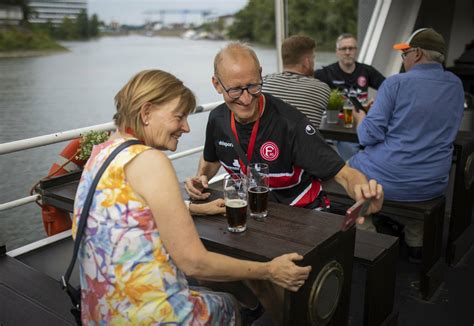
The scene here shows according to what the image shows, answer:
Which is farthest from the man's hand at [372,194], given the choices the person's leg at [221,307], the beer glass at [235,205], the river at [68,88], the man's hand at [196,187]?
the river at [68,88]

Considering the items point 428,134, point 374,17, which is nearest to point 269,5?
point 374,17

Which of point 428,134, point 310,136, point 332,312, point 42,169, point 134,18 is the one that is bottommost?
point 42,169

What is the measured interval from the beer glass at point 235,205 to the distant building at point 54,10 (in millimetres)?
2727

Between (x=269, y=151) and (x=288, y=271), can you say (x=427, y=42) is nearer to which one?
(x=269, y=151)

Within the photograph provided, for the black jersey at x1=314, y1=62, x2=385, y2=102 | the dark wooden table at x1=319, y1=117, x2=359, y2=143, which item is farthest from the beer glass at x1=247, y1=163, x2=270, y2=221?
the black jersey at x1=314, y1=62, x2=385, y2=102

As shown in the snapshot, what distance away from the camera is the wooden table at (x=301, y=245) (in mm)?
1466

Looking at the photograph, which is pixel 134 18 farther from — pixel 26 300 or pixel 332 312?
pixel 332 312

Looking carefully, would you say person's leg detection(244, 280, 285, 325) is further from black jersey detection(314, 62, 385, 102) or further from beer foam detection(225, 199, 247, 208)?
black jersey detection(314, 62, 385, 102)

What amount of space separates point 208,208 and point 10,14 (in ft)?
9.02

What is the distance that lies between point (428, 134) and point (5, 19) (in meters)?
2.83

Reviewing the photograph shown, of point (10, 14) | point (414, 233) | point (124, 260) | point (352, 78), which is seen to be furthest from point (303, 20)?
point (124, 260)

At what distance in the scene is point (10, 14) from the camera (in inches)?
146

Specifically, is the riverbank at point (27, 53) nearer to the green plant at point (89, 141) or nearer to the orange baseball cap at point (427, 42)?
the green plant at point (89, 141)

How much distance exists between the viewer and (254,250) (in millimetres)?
1466
